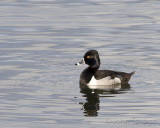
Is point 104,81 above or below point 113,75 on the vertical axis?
below

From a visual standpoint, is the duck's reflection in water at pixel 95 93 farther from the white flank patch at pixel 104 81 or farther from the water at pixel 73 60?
the white flank patch at pixel 104 81

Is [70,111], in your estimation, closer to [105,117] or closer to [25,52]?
[105,117]

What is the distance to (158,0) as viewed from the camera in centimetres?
3828

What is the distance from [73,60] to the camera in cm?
2320

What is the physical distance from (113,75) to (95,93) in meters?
1.51

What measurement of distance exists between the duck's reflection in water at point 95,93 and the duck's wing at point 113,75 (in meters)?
0.24

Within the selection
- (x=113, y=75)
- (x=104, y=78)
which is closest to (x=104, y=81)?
(x=104, y=78)

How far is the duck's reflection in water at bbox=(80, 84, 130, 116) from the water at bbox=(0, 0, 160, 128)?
1.1 inches

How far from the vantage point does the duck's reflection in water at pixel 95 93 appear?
55.5 ft

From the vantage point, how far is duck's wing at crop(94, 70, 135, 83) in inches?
806

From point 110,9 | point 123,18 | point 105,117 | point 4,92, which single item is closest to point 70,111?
point 105,117

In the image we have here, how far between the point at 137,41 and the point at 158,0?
12.3 metres

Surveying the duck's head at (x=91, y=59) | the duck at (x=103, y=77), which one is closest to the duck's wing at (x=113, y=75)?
the duck at (x=103, y=77)

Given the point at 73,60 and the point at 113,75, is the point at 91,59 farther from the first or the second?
the point at 73,60
